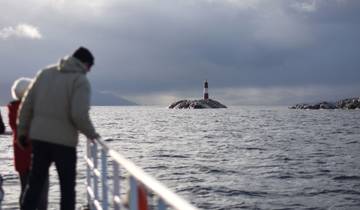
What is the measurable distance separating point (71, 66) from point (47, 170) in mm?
1305

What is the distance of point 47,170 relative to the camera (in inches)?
295

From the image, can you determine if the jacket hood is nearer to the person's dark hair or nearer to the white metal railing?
the person's dark hair

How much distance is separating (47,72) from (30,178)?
1.30 m

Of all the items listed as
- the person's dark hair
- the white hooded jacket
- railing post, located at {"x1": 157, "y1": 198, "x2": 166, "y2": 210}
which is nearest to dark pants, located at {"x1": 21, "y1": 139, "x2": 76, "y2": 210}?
the white hooded jacket

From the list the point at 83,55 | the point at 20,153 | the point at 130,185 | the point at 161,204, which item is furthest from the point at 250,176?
the point at 161,204

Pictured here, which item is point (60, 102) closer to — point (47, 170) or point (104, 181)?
point (47, 170)

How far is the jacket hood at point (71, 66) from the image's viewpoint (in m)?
7.05

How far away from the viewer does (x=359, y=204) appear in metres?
21.5

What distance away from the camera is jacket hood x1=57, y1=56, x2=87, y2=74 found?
23.1 feet

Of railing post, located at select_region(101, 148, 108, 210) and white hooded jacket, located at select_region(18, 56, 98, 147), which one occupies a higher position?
white hooded jacket, located at select_region(18, 56, 98, 147)

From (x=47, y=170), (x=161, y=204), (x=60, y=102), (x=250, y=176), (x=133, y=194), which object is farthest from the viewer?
(x=250, y=176)

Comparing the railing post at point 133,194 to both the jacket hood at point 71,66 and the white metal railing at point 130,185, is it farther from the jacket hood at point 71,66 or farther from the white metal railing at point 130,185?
the jacket hood at point 71,66

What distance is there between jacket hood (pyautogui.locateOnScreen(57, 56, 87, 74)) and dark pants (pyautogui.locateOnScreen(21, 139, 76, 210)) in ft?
2.77

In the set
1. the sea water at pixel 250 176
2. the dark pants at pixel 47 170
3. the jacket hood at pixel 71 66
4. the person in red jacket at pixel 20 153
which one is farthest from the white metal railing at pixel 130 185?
the sea water at pixel 250 176
